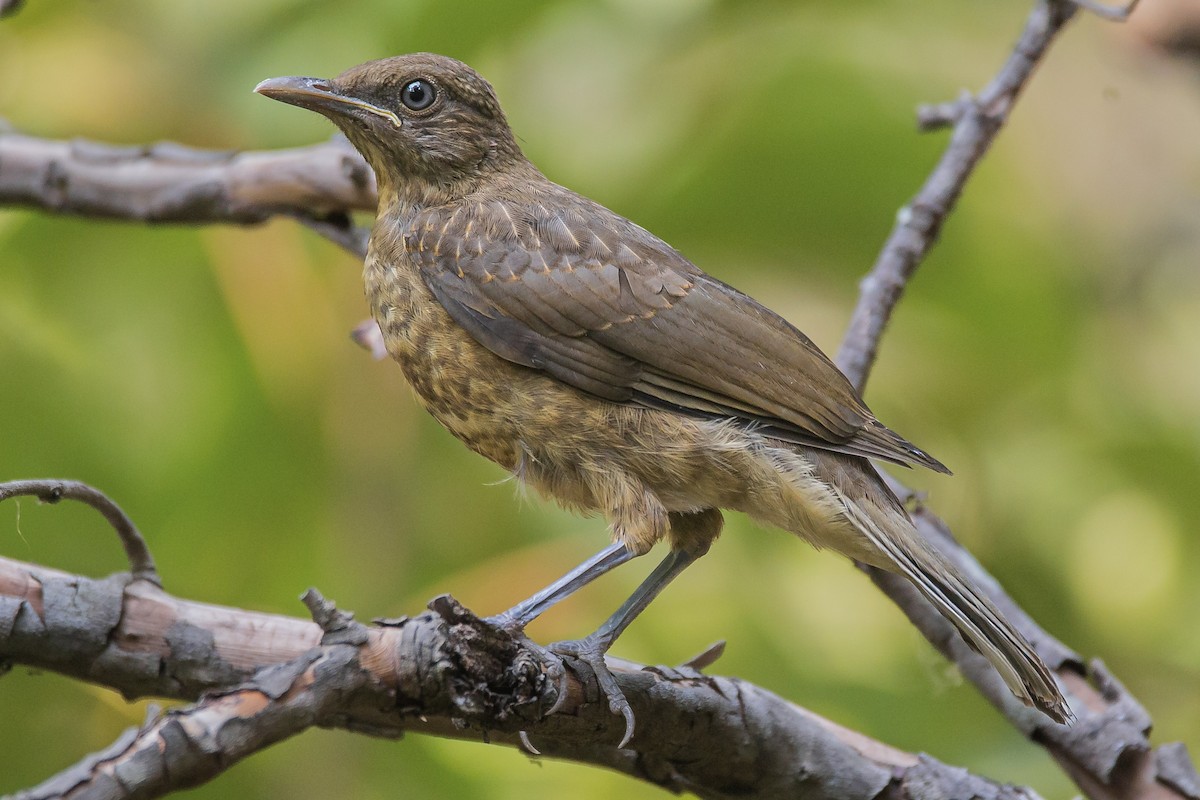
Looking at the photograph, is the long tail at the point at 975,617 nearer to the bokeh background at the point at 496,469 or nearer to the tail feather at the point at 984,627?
the tail feather at the point at 984,627

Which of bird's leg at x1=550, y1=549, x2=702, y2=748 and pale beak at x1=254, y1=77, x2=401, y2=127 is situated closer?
bird's leg at x1=550, y1=549, x2=702, y2=748

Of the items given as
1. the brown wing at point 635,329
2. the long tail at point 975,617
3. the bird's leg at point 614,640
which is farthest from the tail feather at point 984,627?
the bird's leg at point 614,640

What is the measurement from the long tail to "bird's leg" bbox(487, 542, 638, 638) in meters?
0.53

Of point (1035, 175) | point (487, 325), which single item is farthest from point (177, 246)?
point (1035, 175)

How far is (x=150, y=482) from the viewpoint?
4641 mm

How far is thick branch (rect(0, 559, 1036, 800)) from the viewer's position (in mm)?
1987

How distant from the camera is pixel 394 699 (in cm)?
226

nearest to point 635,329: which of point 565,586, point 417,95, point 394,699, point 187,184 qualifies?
point 565,586

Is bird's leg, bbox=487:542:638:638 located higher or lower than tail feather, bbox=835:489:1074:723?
lower

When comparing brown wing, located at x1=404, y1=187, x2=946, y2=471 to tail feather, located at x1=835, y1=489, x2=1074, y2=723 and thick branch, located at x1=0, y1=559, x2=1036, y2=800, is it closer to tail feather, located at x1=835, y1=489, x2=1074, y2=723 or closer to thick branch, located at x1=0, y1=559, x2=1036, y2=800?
tail feather, located at x1=835, y1=489, x2=1074, y2=723

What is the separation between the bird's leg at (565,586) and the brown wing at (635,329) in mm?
348

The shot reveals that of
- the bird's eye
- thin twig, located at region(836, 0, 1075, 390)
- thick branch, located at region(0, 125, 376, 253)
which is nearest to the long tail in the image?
thin twig, located at region(836, 0, 1075, 390)

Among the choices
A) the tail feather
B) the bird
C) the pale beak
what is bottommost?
the tail feather

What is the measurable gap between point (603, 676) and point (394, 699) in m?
0.44
